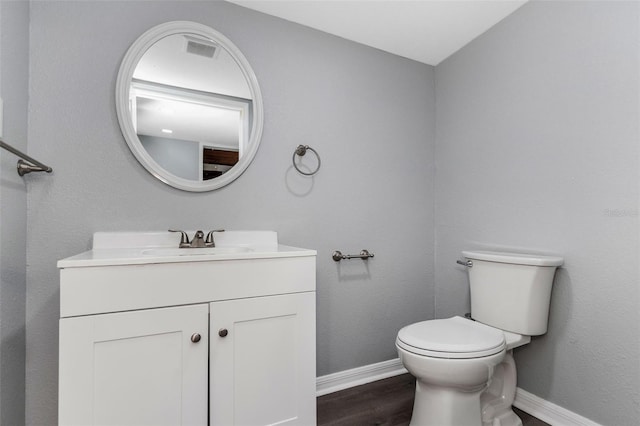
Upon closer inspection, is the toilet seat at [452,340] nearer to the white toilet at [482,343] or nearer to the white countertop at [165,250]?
the white toilet at [482,343]

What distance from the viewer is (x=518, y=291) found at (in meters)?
1.49

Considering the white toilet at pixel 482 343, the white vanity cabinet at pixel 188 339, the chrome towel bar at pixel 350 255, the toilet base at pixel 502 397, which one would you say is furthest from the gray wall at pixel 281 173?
the toilet base at pixel 502 397

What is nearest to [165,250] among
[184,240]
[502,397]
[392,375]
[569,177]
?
[184,240]

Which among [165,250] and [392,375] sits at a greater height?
[165,250]

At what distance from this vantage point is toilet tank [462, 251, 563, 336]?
1.46 meters

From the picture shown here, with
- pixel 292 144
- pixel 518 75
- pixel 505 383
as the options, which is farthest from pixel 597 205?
pixel 292 144

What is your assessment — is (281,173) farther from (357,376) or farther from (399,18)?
(357,376)

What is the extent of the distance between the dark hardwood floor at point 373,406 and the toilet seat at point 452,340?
0.49 m

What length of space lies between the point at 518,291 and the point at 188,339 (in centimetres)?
143

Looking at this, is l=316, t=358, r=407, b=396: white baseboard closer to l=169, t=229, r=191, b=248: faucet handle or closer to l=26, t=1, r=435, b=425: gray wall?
l=26, t=1, r=435, b=425: gray wall

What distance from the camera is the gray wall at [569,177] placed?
50.9 inches

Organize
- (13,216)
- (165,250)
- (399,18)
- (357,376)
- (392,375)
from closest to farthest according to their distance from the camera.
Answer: (13,216)
(165,250)
(399,18)
(357,376)
(392,375)

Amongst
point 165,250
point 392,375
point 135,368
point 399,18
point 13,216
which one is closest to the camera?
point 135,368

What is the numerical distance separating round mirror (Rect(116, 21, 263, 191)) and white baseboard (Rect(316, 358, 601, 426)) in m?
1.27
